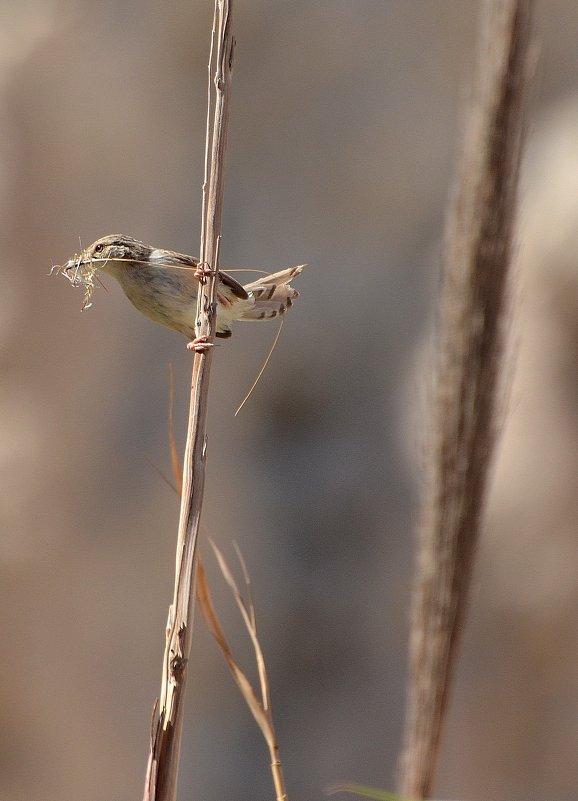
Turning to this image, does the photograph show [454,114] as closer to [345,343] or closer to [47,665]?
[345,343]

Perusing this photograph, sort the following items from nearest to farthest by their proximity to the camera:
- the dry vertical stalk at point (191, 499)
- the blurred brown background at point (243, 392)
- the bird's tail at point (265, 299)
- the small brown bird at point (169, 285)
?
1. the dry vertical stalk at point (191, 499)
2. the small brown bird at point (169, 285)
3. the bird's tail at point (265, 299)
4. the blurred brown background at point (243, 392)

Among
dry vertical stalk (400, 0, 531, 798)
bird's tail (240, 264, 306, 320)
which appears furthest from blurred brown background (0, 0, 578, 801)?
dry vertical stalk (400, 0, 531, 798)

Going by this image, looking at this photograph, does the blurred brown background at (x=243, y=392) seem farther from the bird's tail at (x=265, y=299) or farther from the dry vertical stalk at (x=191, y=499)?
the dry vertical stalk at (x=191, y=499)

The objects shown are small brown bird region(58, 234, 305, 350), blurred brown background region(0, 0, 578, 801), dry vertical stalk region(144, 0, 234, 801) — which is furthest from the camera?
blurred brown background region(0, 0, 578, 801)

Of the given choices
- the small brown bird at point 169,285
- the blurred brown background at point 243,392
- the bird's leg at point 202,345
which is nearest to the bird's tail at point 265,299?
the small brown bird at point 169,285

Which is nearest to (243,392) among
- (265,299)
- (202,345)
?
(265,299)

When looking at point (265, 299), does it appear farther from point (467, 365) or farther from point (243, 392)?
point (243, 392)

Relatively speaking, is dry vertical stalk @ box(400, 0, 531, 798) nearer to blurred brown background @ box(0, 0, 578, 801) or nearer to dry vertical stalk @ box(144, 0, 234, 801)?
dry vertical stalk @ box(144, 0, 234, 801)
